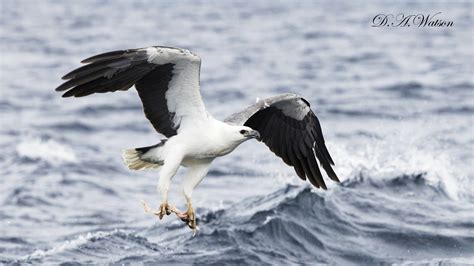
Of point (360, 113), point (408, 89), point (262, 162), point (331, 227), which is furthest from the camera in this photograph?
point (408, 89)

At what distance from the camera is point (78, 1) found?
5144 cm

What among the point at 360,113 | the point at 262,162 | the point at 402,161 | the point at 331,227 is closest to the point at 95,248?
the point at 331,227

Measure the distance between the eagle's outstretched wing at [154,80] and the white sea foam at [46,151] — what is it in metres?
8.32

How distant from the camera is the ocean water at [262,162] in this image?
12.4 m

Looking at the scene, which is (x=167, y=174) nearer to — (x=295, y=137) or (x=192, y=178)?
(x=192, y=178)

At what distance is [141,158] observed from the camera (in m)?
9.77

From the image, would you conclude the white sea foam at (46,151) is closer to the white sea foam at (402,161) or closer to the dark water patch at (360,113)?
the white sea foam at (402,161)

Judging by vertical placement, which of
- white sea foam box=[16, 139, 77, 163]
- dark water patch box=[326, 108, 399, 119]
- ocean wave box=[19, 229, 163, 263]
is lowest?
ocean wave box=[19, 229, 163, 263]

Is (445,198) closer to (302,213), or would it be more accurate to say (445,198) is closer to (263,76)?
(302,213)

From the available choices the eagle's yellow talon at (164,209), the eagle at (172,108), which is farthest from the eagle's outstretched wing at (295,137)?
the eagle's yellow talon at (164,209)

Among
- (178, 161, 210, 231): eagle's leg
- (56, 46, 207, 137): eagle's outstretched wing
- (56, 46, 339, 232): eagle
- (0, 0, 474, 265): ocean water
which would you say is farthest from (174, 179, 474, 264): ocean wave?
(56, 46, 207, 137): eagle's outstretched wing

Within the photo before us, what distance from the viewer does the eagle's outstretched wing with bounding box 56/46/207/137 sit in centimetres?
878

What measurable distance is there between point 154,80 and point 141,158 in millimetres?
940
